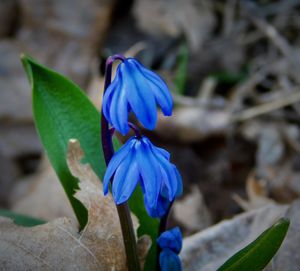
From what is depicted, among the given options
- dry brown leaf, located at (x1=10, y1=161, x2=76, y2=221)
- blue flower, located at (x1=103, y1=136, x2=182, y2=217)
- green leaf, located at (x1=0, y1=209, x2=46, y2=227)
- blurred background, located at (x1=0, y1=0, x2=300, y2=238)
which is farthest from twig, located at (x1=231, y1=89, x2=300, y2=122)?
blue flower, located at (x1=103, y1=136, x2=182, y2=217)

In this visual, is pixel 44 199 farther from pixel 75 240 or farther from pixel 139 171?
pixel 139 171

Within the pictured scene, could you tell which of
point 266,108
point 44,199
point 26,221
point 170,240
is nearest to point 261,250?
point 170,240

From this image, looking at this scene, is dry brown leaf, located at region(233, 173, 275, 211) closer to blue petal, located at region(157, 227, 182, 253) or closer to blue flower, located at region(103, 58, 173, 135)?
blue petal, located at region(157, 227, 182, 253)

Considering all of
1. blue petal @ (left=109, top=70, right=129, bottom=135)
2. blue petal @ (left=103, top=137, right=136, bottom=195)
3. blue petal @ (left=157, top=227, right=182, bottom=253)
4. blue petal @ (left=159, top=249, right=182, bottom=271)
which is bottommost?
blue petal @ (left=159, top=249, right=182, bottom=271)

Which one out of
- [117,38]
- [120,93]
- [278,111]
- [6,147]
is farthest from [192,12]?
[120,93]

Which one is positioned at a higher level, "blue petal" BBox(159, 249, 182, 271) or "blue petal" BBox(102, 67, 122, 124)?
"blue petal" BBox(102, 67, 122, 124)

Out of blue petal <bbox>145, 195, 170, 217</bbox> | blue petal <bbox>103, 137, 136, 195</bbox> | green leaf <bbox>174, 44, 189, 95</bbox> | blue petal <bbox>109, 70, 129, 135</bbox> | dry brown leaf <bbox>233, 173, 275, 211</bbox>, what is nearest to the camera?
blue petal <bbox>109, 70, 129, 135</bbox>
